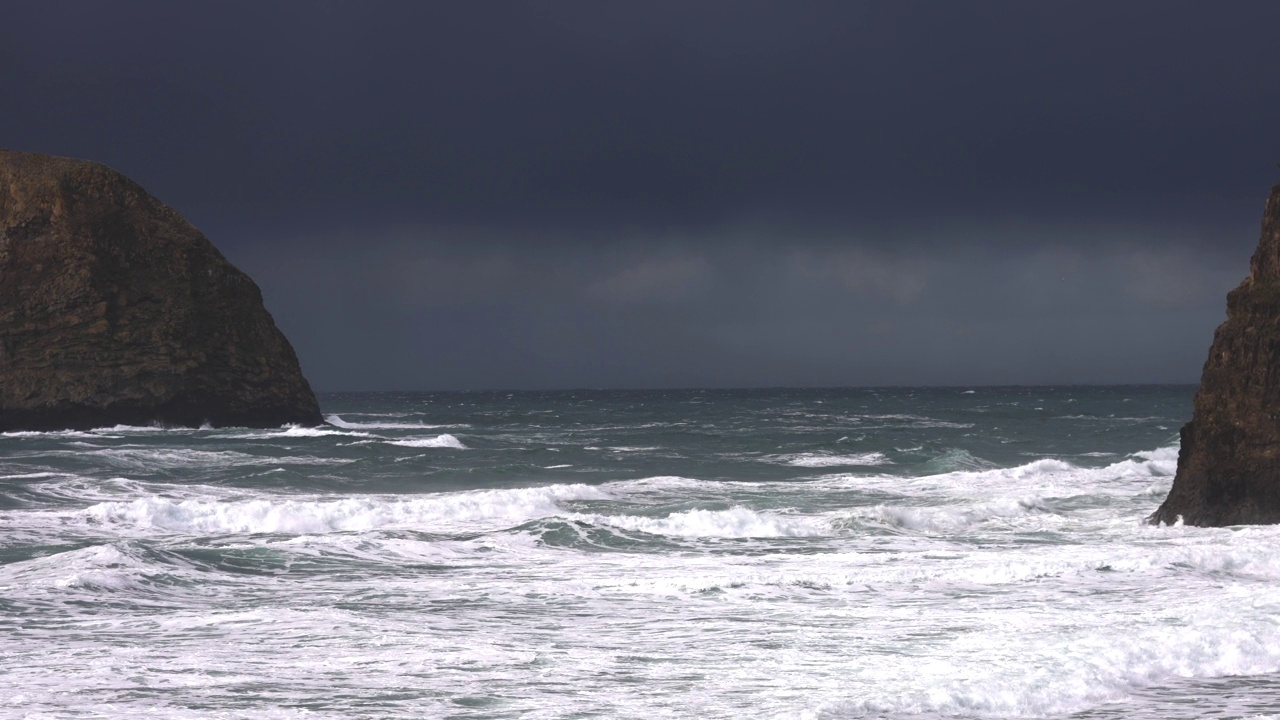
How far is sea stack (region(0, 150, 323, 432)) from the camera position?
42.4 meters

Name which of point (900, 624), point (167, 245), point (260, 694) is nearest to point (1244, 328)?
A: point (900, 624)

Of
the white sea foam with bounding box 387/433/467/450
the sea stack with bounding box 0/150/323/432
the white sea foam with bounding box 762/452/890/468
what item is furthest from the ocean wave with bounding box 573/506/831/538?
the sea stack with bounding box 0/150/323/432

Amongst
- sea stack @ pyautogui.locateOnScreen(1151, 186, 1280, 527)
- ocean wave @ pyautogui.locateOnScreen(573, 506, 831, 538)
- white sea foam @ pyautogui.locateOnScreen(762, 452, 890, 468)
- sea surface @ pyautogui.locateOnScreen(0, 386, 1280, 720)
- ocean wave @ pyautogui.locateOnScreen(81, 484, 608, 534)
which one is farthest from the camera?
white sea foam @ pyautogui.locateOnScreen(762, 452, 890, 468)

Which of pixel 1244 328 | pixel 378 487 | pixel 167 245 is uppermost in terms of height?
pixel 167 245

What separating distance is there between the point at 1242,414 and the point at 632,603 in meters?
9.24

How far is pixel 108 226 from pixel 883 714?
44963 millimetres

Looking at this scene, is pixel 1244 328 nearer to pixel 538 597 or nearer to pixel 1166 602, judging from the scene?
pixel 1166 602

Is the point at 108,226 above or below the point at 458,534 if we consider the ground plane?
above

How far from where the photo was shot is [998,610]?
34.7 feet

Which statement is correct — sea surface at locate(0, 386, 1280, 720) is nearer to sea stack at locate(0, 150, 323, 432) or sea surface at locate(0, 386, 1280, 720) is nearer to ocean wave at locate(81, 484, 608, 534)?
ocean wave at locate(81, 484, 608, 534)

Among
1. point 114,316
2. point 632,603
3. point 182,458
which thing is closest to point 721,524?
point 632,603

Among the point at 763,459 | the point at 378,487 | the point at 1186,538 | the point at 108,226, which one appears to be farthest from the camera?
the point at 108,226

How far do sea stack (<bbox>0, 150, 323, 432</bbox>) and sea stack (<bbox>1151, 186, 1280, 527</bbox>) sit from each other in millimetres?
38316

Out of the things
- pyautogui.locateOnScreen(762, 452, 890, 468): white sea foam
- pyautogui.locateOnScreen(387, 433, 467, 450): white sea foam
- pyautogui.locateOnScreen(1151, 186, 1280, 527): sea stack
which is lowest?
pyautogui.locateOnScreen(762, 452, 890, 468): white sea foam
